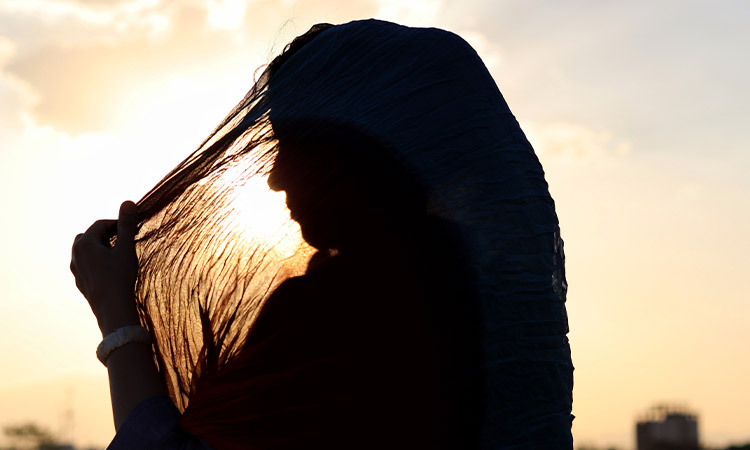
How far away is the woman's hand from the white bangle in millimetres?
26

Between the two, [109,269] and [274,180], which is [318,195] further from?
[109,269]

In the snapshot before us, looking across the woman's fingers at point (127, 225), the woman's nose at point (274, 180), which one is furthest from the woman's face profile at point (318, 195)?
the woman's fingers at point (127, 225)

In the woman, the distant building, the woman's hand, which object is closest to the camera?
the woman

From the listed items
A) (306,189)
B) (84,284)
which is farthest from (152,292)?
(306,189)

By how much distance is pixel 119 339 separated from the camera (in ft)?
5.60

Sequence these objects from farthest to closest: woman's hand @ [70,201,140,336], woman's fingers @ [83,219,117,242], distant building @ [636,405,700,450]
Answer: distant building @ [636,405,700,450] → woman's fingers @ [83,219,117,242] → woman's hand @ [70,201,140,336]

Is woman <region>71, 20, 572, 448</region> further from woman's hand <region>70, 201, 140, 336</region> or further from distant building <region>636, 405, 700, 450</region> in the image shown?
distant building <region>636, 405, 700, 450</region>

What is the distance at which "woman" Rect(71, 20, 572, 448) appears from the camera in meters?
1.64

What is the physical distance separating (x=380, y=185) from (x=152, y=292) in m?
0.62

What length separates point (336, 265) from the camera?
168cm

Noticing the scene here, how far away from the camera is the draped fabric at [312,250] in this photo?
1.69 metres

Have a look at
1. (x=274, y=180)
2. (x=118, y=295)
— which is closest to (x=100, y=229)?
(x=118, y=295)

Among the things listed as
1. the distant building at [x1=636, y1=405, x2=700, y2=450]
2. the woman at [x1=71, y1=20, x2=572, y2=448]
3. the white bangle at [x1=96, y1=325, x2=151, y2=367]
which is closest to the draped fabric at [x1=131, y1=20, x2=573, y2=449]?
the woman at [x1=71, y1=20, x2=572, y2=448]

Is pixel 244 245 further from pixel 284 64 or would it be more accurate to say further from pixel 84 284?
pixel 284 64
